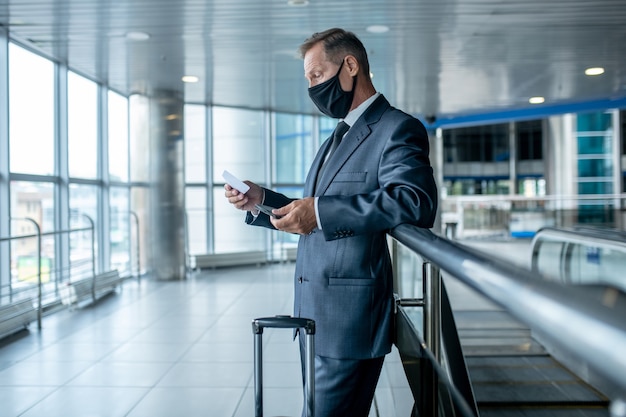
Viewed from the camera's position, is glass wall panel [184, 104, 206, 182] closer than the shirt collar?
No

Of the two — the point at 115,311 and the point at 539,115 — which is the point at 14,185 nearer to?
the point at 115,311

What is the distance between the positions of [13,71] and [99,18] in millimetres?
1604

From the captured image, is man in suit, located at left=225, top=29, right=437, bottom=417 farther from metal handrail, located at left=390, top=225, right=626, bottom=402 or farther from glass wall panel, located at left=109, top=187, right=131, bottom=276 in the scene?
glass wall panel, located at left=109, top=187, right=131, bottom=276

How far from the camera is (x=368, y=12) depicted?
18.6ft

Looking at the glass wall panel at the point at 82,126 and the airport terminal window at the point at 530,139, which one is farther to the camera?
the airport terminal window at the point at 530,139

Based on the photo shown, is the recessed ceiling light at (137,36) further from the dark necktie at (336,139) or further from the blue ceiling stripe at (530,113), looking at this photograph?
the blue ceiling stripe at (530,113)

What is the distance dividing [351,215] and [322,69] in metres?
0.44

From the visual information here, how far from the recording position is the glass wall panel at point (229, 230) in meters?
12.2

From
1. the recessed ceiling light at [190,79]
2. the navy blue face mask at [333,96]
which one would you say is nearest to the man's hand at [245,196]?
the navy blue face mask at [333,96]

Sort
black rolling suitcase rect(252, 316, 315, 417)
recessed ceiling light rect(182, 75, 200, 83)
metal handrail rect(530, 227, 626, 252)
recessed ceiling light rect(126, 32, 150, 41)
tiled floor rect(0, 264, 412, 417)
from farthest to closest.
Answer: recessed ceiling light rect(182, 75, 200, 83) < recessed ceiling light rect(126, 32, 150, 41) < metal handrail rect(530, 227, 626, 252) < tiled floor rect(0, 264, 412, 417) < black rolling suitcase rect(252, 316, 315, 417)

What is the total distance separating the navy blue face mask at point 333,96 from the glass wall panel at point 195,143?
10.7 meters

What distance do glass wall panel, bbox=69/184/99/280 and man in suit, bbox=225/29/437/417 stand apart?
652 cm

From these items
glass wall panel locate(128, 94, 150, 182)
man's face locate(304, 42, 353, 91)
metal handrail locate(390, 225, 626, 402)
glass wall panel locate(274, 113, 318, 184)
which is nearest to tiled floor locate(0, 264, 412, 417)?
man's face locate(304, 42, 353, 91)

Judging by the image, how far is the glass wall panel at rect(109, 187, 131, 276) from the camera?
9.59m
